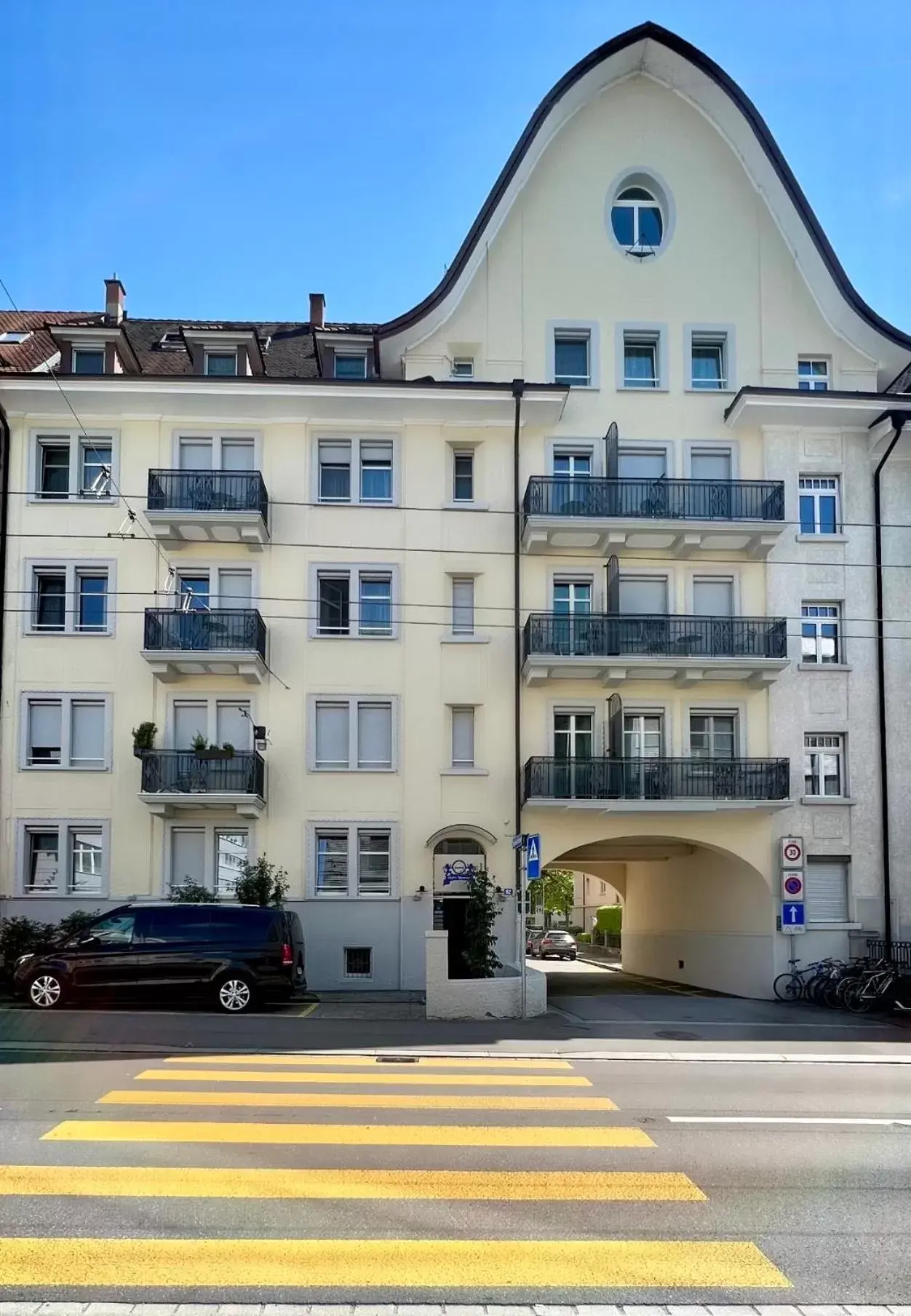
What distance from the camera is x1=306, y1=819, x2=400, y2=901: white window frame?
26.7m

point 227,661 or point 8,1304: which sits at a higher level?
point 227,661

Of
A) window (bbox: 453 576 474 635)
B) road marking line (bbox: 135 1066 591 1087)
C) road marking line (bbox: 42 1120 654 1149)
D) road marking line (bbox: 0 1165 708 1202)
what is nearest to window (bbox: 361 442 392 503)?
window (bbox: 453 576 474 635)

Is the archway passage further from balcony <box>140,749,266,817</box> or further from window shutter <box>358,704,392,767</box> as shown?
balcony <box>140,749,266,817</box>

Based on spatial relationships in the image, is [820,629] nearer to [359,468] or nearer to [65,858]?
[359,468]

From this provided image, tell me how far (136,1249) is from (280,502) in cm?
2216

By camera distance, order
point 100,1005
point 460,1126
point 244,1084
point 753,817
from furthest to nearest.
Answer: point 753,817 < point 100,1005 < point 244,1084 < point 460,1126

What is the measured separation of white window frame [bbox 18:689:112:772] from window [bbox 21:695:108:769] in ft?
0.05

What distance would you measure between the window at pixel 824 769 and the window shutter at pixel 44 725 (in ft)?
54.3

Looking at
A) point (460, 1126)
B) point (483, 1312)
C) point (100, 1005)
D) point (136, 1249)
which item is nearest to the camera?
point (483, 1312)

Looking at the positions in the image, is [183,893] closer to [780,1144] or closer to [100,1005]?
[100,1005]

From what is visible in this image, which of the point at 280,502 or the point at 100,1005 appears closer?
the point at 100,1005

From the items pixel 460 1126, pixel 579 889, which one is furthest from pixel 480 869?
pixel 579 889

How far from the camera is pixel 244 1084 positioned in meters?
12.3

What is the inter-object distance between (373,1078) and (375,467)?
694 inches
